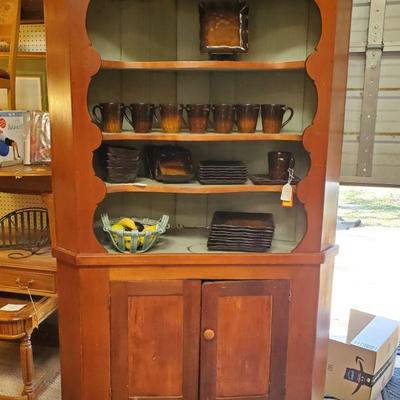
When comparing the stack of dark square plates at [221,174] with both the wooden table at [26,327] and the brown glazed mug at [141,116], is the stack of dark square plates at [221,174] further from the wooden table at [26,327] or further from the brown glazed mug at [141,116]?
the wooden table at [26,327]

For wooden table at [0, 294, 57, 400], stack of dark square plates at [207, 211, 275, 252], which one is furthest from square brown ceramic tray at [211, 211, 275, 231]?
wooden table at [0, 294, 57, 400]

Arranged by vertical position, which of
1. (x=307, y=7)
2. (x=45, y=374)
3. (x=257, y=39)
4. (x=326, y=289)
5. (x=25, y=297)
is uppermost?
(x=307, y=7)

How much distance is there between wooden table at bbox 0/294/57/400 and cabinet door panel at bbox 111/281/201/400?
0.46 m

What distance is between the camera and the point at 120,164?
5.99ft

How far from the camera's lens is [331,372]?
2330mm

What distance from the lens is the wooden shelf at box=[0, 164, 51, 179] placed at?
200cm

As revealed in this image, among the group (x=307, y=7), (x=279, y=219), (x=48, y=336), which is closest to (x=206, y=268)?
(x=279, y=219)

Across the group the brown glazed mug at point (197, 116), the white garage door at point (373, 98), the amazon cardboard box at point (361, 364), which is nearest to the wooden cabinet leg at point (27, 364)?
the brown glazed mug at point (197, 116)

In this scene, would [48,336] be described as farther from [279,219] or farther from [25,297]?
[279,219]

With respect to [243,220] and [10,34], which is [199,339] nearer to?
[243,220]

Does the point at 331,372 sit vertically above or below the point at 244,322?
below

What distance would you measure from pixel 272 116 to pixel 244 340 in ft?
2.88

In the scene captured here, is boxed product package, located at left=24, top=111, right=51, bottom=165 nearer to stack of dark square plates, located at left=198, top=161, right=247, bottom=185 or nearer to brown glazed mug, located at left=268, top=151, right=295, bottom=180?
stack of dark square plates, located at left=198, top=161, right=247, bottom=185

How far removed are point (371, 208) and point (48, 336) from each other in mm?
3075
